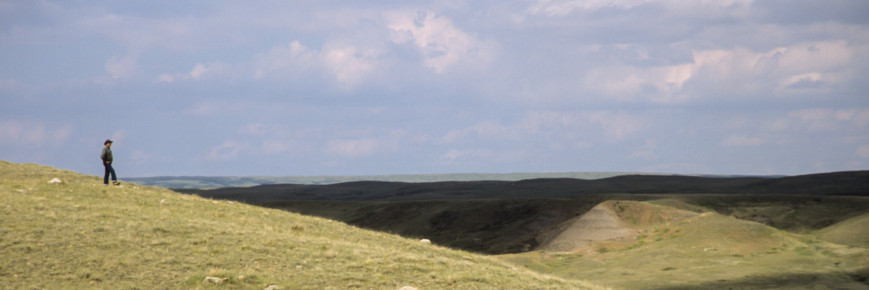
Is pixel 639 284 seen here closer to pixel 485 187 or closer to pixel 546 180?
pixel 485 187

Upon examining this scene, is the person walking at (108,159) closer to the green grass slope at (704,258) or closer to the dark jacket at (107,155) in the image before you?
the dark jacket at (107,155)

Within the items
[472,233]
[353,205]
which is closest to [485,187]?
[353,205]

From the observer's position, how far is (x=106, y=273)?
66.7 feet

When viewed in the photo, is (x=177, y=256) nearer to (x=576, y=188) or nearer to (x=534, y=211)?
(x=534, y=211)

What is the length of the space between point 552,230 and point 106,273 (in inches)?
1830

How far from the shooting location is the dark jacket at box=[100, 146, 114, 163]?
1398 inches

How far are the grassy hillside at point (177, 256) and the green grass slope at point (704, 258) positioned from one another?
566 inches

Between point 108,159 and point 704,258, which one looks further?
point 704,258

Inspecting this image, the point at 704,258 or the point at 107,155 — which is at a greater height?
the point at 107,155

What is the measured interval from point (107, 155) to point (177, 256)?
1640 centimetres

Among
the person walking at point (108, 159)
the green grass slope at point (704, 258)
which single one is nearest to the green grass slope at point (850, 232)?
the green grass slope at point (704, 258)

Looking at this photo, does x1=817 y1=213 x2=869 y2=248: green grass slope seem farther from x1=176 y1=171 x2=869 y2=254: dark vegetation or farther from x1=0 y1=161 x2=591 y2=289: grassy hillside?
x1=0 y1=161 x2=591 y2=289: grassy hillside

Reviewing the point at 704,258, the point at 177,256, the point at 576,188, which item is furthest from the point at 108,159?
the point at 576,188

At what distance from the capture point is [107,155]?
118 ft
